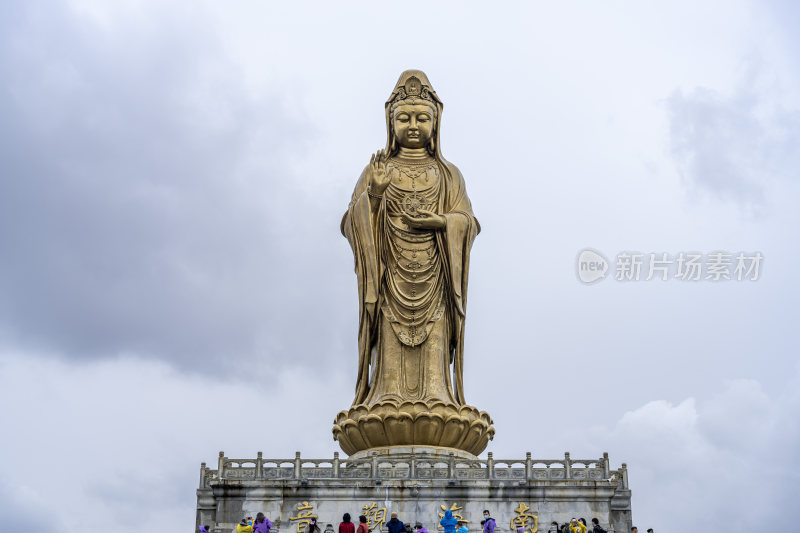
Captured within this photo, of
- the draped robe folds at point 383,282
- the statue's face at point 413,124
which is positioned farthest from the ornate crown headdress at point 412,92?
the draped robe folds at point 383,282

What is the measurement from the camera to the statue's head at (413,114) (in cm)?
2595

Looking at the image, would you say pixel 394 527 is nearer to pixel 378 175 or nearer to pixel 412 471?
pixel 412 471

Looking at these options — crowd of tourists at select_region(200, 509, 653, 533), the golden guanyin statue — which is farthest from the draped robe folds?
crowd of tourists at select_region(200, 509, 653, 533)

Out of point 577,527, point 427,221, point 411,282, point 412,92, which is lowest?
point 577,527

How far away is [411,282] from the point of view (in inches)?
976

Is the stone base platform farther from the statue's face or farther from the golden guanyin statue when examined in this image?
the statue's face

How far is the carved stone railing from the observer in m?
20.9

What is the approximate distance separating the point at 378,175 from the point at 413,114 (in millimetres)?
1935

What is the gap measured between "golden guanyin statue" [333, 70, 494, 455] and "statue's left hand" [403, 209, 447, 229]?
2 cm

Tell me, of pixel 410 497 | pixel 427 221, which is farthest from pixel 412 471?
pixel 427 221

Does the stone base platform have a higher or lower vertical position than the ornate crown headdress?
lower

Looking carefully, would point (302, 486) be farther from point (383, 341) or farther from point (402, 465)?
point (383, 341)

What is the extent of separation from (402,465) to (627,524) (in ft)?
13.1

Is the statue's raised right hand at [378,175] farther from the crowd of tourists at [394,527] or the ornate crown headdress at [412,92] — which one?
the crowd of tourists at [394,527]
